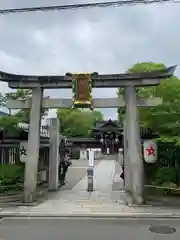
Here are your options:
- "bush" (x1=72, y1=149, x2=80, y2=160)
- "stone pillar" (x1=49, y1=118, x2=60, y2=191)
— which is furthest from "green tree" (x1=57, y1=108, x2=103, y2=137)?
"stone pillar" (x1=49, y1=118, x2=60, y2=191)

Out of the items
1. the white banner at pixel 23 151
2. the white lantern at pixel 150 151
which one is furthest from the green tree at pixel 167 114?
the white banner at pixel 23 151

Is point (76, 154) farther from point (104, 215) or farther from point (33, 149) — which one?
point (104, 215)

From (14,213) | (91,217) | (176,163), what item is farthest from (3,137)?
(176,163)

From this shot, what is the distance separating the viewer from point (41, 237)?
9117 mm

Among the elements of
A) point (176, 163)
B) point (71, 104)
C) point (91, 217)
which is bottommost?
point (91, 217)

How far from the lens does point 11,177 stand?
15648mm

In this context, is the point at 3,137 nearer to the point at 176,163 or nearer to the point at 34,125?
the point at 34,125

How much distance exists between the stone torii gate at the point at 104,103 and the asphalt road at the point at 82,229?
3.44 metres

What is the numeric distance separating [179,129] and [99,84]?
3.99 meters

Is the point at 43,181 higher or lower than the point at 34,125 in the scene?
lower

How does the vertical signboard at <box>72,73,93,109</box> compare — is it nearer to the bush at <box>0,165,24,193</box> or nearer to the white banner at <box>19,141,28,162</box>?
the white banner at <box>19,141,28,162</box>

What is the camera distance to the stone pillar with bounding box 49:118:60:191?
1938cm

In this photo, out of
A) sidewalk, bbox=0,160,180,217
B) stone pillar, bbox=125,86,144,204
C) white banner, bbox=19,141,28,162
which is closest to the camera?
sidewalk, bbox=0,160,180,217

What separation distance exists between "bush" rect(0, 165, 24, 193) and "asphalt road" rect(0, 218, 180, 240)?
3.50 meters
